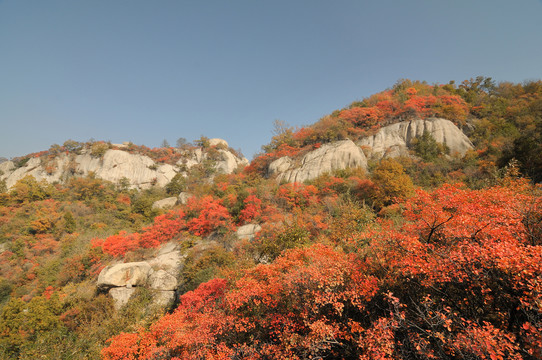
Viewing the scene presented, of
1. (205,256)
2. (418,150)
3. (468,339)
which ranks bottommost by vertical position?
(205,256)

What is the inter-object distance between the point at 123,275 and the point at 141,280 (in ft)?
4.69

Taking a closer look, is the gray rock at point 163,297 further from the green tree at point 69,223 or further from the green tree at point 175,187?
the green tree at point 175,187

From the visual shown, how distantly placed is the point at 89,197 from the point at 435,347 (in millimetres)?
49338

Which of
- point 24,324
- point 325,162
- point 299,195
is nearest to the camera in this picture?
point 24,324

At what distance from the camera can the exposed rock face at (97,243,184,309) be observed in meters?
16.0

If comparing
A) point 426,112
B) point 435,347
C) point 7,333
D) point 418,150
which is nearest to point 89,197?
point 7,333

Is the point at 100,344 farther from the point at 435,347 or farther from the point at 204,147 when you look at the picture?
the point at 204,147

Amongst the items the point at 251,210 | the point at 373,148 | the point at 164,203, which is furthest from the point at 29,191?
the point at 373,148

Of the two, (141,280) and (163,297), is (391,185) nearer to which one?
(163,297)

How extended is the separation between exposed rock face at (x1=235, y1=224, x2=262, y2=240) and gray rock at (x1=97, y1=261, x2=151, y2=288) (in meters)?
8.62

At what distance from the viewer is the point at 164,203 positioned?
3512cm

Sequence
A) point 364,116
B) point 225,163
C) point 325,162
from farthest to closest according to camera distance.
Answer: point 225,163 < point 364,116 < point 325,162

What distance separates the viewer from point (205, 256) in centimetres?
1659

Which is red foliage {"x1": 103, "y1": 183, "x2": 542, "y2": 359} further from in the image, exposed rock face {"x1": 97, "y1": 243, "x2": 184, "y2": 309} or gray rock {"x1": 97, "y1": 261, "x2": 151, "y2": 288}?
gray rock {"x1": 97, "y1": 261, "x2": 151, "y2": 288}
